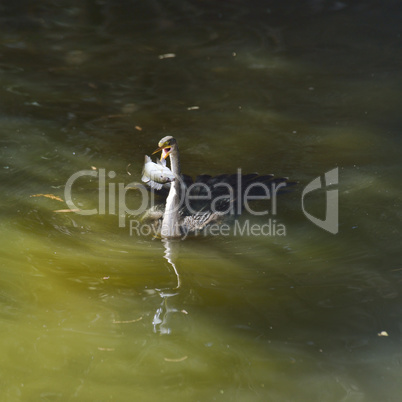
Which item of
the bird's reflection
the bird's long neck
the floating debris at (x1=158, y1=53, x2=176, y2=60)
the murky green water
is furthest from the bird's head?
the floating debris at (x1=158, y1=53, x2=176, y2=60)

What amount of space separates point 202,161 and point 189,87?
1884mm

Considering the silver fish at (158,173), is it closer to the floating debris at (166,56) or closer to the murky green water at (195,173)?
the murky green water at (195,173)

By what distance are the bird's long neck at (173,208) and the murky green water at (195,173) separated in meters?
0.19

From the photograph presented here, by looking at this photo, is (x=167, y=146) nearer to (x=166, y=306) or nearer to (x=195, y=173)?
(x=195, y=173)

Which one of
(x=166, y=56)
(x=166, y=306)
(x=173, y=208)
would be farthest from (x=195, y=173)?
(x=166, y=56)

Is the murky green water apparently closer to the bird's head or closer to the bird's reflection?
→ the bird's reflection

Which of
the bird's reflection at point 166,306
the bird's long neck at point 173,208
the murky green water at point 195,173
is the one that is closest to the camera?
the murky green water at point 195,173

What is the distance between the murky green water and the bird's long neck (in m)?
0.19

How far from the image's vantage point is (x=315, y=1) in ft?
34.3

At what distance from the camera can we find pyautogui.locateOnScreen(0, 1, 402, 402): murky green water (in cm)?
339

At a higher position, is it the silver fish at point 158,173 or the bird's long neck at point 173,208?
the silver fish at point 158,173

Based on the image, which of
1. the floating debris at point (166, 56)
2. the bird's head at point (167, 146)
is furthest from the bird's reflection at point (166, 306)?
the floating debris at point (166, 56)

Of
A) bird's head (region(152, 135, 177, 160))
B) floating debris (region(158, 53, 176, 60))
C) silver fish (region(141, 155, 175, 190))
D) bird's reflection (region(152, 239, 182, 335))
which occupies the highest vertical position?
floating debris (region(158, 53, 176, 60))

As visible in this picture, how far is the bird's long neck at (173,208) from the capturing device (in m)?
5.17
